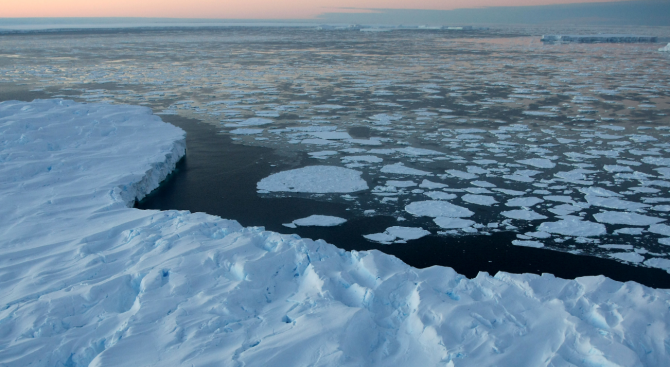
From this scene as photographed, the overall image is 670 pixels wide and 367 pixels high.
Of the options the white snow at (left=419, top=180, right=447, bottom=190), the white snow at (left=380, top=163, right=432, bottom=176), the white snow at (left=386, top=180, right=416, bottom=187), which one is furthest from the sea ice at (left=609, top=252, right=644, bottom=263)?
the white snow at (left=380, top=163, right=432, bottom=176)

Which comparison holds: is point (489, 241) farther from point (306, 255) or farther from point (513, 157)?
point (513, 157)

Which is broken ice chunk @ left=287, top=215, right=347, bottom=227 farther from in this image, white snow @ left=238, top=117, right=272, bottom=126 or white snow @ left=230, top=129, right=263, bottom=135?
white snow @ left=238, top=117, right=272, bottom=126

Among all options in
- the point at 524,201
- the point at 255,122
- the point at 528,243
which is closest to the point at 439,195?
the point at 524,201

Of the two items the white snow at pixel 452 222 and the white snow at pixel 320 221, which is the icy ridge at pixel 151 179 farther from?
the white snow at pixel 452 222

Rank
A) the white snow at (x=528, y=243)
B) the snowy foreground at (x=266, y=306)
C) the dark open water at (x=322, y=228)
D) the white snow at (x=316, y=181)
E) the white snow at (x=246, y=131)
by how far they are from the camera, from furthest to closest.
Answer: the white snow at (x=246, y=131) → the white snow at (x=316, y=181) → the white snow at (x=528, y=243) → the dark open water at (x=322, y=228) → the snowy foreground at (x=266, y=306)

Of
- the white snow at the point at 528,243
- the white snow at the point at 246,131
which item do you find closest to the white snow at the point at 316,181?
the white snow at the point at 528,243

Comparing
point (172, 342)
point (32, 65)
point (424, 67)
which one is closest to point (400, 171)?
point (172, 342)
